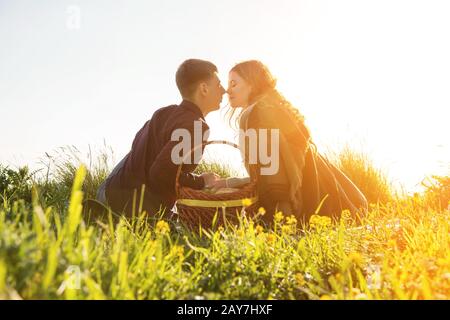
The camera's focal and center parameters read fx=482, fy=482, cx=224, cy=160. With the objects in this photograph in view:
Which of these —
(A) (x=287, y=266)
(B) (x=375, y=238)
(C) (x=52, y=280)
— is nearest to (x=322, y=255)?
(A) (x=287, y=266)

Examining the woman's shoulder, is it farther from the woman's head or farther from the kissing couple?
the woman's head

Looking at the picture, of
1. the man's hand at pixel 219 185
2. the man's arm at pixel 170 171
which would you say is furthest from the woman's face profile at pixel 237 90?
the man's hand at pixel 219 185

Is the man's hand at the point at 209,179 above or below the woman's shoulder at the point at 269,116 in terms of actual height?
below

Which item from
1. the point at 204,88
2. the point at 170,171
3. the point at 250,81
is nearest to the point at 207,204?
the point at 170,171

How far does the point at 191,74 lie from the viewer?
4.97 metres

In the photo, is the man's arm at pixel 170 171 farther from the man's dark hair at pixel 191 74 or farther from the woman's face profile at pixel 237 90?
the woman's face profile at pixel 237 90

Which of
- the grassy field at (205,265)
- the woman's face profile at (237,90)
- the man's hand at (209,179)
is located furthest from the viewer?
the woman's face profile at (237,90)

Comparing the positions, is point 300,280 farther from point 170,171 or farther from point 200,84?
point 200,84

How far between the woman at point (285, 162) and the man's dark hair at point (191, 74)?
0.88 feet

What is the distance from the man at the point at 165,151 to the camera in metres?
4.30

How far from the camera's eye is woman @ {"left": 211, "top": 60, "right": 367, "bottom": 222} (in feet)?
13.9

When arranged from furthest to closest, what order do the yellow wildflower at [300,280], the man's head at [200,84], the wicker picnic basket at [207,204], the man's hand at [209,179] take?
the man's head at [200,84] < the man's hand at [209,179] < the wicker picnic basket at [207,204] < the yellow wildflower at [300,280]

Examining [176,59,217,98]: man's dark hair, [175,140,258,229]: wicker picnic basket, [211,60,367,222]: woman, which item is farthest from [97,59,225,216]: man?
[175,140,258,229]: wicker picnic basket

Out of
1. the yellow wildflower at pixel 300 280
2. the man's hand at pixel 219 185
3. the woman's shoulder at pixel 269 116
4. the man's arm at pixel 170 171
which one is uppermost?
the woman's shoulder at pixel 269 116
